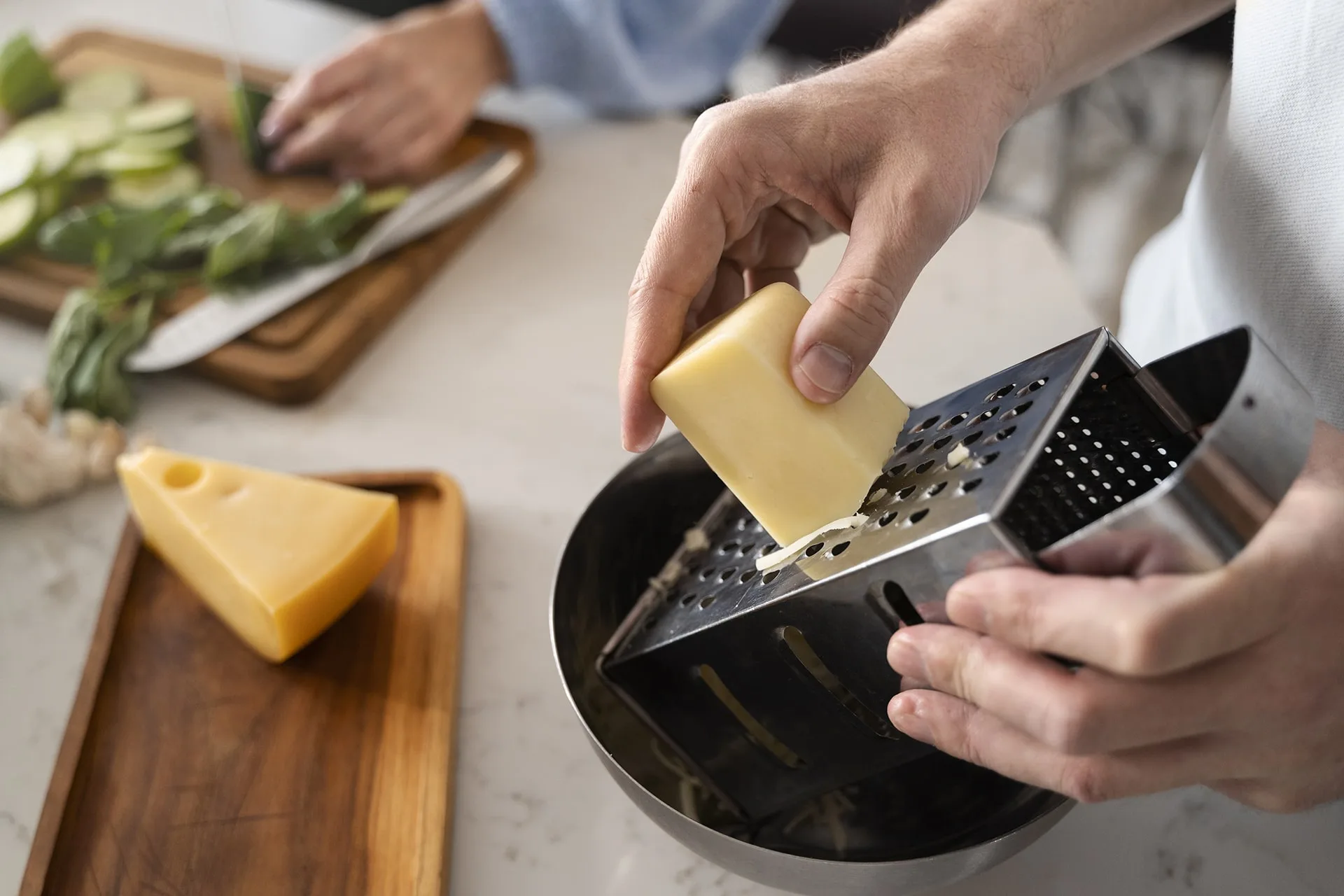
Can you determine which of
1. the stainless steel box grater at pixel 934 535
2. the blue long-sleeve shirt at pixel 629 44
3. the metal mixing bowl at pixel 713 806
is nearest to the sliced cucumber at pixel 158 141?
the blue long-sleeve shirt at pixel 629 44

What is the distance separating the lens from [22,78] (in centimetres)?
150

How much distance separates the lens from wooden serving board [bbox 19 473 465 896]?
0.81 meters

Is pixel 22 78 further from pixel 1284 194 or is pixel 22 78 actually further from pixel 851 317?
pixel 1284 194

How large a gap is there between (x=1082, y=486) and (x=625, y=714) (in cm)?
42

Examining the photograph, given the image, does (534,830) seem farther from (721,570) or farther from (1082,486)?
(1082,486)

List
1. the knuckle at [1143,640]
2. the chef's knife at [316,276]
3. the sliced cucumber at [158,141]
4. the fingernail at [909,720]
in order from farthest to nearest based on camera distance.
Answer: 1. the sliced cucumber at [158,141]
2. the chef's knife at [316,276]
3. the fingernail at [909,720]
4. the knuckle at [1143,640]

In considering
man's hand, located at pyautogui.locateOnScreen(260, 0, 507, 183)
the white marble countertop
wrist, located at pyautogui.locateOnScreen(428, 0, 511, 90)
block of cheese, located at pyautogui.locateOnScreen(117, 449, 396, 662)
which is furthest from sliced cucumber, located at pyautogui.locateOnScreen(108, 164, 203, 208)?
block of cheese, located at pyautogui.locateOnScreen(117, 449, 396, 662)

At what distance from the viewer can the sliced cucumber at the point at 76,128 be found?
1.44 m

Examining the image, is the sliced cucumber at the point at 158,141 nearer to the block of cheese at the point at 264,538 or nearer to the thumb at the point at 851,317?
the block of cheese at the point at 264,538

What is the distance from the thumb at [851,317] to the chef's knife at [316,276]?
0.75 meters

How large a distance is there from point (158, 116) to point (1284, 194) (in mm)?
1355

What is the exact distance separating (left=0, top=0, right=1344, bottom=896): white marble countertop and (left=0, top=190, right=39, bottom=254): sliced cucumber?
0.11 metres

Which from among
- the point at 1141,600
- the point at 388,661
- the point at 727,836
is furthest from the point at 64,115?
the point at 1141,600

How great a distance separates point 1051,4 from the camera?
92cm
